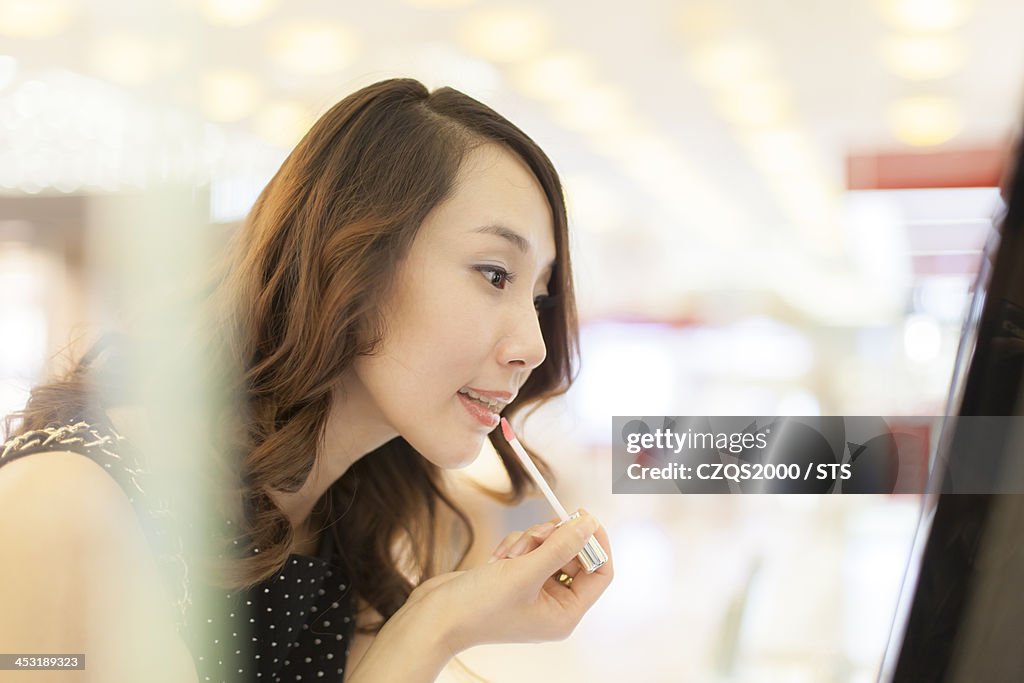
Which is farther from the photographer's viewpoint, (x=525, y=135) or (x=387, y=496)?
(x=387, y=496)

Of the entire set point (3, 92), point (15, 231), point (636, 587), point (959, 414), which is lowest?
point (636, 587)

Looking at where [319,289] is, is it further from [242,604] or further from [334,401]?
[242,604]

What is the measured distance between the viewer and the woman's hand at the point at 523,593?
697 millimetres

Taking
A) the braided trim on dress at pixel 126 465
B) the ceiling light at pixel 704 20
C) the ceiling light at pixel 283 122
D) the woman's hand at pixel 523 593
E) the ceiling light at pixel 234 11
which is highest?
the ceiling light at pixel 234 11

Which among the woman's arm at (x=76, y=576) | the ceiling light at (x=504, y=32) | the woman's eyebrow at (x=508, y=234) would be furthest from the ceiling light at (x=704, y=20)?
the woman's arm at (x=76, y=576)

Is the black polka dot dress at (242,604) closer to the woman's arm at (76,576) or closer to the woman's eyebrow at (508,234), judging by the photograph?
the woman's arm at (76,576)

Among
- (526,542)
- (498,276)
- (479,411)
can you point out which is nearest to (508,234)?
(498,276)

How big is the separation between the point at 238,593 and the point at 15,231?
374 millimetres

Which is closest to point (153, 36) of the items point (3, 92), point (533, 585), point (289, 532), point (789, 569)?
point (3, 92)

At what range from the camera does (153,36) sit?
0.81 m

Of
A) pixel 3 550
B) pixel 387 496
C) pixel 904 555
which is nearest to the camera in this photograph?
pixel 3 550

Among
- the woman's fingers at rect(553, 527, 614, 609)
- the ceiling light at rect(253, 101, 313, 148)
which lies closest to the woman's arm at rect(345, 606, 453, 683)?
the woman's fingers at rect(553, 527, 614, 609)

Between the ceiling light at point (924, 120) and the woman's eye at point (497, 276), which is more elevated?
the ceiling light at point (924, 120)

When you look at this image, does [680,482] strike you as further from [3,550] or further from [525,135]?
[3,550]
